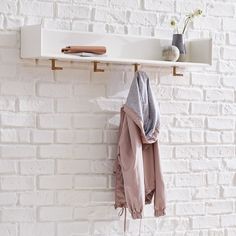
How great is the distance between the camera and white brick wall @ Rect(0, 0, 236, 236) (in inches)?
111

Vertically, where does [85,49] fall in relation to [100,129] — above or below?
above

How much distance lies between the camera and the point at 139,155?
9.38ft

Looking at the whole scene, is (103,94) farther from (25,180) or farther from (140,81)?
(25,180)

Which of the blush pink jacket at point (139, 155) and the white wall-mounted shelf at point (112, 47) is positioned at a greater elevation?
the white wall-mounted shelf at point (112, 47)

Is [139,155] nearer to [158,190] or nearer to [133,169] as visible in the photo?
[133,169]

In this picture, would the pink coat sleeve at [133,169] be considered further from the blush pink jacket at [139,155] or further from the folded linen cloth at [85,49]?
the folded linen cloth at [85,49]

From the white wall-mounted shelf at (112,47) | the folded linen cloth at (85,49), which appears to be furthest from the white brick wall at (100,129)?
the folded linen cloth at (85,49)

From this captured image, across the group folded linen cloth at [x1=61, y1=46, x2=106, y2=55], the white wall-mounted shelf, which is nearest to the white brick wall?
the white wall-mounted shelf

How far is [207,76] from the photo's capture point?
3.20 meters

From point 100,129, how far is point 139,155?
0.24 meters

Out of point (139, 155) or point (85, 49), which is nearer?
point (85, 49)

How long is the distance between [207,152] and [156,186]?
1.34 ft

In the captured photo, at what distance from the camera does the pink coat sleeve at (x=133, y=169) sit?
2.85m

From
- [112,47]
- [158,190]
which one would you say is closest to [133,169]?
[158,190]
